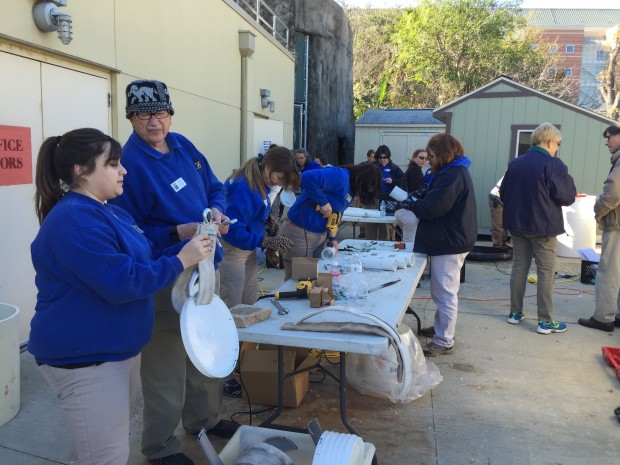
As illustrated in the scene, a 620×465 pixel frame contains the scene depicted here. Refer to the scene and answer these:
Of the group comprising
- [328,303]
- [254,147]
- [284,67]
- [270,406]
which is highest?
[284,67]

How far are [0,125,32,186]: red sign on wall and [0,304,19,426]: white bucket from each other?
4.15 feet

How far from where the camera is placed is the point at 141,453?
284 cm

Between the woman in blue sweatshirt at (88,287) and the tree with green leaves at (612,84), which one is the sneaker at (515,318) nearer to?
the woman in blue sweatshirt at (88,287)

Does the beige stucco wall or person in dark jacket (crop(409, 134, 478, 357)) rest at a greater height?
the beige stucco wall

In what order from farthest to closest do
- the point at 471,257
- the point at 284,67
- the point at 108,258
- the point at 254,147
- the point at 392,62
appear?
1. the point at 392,62
2. the point at 284,67
3. the point at 254,147
4. the point at 471,257
5. the point at 108,258

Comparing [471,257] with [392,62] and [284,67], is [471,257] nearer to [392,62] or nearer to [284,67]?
[284,67]

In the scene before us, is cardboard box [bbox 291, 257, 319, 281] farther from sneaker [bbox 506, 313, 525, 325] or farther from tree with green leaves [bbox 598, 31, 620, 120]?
tree with green leaves [bbox 598, 31, 620, 120]

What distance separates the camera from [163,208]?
8.04 feet

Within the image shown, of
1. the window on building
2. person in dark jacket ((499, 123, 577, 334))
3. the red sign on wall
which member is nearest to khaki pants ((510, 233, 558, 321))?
person in dark jacket ((499, 123, 577, 334))

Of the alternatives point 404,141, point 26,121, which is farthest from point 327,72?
point 26,121

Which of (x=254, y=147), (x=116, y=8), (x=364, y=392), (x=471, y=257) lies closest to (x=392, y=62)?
(x=254, y=147)

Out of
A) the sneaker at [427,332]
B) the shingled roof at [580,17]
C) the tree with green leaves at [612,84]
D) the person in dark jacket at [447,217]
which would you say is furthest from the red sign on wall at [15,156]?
the shingled roof at [580,17]

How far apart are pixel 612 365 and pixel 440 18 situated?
25.6 m

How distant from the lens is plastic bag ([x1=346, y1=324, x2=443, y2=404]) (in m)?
3.53
